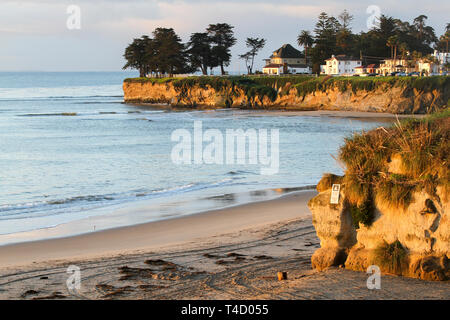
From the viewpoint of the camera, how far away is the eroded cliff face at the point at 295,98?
72.2m

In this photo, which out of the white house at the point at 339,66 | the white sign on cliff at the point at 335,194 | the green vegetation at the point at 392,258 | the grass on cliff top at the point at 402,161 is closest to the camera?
the grass on cliff top at the point at 402,161

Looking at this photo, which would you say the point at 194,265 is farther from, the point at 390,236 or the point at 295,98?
the point at 295,98

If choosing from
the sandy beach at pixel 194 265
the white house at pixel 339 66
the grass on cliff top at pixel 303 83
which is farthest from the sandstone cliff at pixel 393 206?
the white house at pixel 339 66

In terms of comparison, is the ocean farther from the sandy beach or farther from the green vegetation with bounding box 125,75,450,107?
the green vegetation with bounding box 125,75,450,107

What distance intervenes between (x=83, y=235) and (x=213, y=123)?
47.8m

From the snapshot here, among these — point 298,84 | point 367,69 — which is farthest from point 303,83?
point 367,69

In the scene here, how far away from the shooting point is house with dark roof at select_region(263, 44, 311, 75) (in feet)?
396

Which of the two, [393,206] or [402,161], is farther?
[402,161]

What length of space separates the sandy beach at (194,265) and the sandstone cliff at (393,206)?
36cm

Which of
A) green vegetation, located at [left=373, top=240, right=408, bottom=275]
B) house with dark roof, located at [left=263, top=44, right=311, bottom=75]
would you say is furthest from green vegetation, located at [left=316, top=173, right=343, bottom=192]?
house with dark roof, located at [left=263, top=44, right=311, bottom=75]

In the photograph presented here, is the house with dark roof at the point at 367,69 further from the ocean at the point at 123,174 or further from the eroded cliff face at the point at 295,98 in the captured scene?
the ocean at the point at 123,174

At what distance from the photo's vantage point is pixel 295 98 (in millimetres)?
85000

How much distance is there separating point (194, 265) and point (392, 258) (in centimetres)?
392

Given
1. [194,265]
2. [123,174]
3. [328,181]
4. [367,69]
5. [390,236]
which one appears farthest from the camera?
[367,69]
